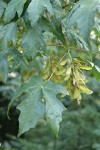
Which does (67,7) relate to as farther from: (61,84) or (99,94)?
(99,94)

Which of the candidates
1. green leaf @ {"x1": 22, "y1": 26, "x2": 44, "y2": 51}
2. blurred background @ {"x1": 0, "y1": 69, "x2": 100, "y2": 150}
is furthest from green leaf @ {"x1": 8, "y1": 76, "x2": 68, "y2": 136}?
blurred background @ {"x1": 0, "y1": 69, "x2": 100, "y2": 150}

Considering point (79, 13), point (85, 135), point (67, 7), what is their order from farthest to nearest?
point (85, 135) → point (67, 7) → point (79, 13)

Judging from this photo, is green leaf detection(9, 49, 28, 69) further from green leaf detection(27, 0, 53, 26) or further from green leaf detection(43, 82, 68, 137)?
green leaf detection(27, 0, 53, 26)

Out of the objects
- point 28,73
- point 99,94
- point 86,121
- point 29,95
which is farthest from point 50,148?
point 29,95

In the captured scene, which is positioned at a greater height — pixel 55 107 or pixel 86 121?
pixel 55 107

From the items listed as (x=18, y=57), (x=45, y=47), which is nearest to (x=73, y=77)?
(x=45, y=47)

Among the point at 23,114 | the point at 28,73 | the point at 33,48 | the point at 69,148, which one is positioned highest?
the point at 33,48

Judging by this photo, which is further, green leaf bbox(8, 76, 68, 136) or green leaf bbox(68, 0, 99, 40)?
green leaf bbox(8, 76, 68, 136)
